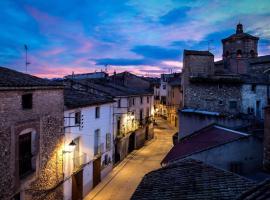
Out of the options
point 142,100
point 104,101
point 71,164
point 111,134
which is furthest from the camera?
point 142,100

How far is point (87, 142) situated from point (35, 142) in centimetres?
763

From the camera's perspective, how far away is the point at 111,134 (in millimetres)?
30047

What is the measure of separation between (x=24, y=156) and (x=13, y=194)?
1.94 meters

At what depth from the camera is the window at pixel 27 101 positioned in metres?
15.6

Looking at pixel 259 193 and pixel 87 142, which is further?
pixel 87 142

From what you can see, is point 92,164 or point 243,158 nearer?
point 243,158

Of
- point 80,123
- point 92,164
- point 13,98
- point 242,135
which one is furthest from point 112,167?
point 13,98

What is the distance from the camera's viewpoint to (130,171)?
30.0m

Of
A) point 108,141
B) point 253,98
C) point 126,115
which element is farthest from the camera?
point 126,115

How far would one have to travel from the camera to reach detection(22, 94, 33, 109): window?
15622 millimetres

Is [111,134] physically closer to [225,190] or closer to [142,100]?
[142,100]

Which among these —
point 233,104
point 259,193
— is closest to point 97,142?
point 233,104

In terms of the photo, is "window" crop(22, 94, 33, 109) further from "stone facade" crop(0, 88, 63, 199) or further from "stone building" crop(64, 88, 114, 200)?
"stone building" crop(64, 88, 114, 200)

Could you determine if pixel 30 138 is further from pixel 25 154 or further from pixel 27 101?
pixel 27 101
